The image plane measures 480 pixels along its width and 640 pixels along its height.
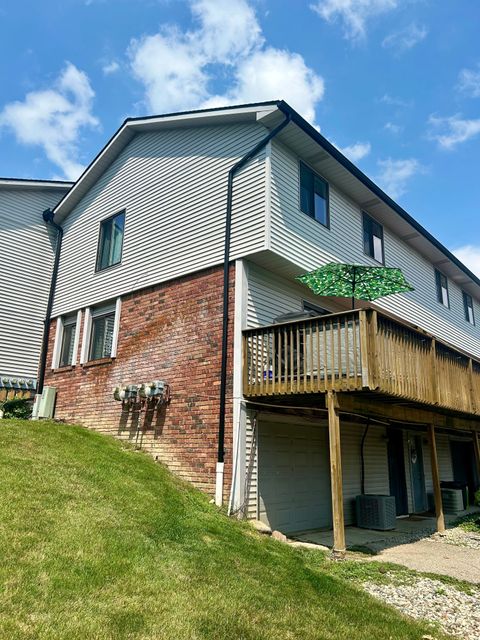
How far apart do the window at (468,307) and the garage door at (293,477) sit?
12.0m

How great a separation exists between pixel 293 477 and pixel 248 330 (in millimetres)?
3212

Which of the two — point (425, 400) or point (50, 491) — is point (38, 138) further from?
point (425, 400)

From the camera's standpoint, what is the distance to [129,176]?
1344 cm

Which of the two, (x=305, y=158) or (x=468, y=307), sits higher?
(x=305, y=158)

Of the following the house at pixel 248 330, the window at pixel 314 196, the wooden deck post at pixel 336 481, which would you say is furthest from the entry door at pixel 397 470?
the wooden deck post at pixel 336 481

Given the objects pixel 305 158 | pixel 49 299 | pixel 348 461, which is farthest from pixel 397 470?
pixel 49 299

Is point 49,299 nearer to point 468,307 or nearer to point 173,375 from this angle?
point 173,375

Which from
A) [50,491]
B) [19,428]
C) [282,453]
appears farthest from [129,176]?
[50,491]

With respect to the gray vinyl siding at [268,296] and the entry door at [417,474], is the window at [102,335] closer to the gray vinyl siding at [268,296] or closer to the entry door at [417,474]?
the gray vinyl siding at [268,296]

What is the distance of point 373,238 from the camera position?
46.1 feet

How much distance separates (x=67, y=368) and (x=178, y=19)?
9.13 m

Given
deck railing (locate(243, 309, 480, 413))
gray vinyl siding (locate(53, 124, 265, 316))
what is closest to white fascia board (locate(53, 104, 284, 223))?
gray vinyl siding (locate(53, 124, 265, 316))

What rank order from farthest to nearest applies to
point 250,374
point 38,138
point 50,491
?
point 38,138
point 250,374
point 50,491

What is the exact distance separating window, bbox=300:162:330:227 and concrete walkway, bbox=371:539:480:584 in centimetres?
713
